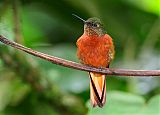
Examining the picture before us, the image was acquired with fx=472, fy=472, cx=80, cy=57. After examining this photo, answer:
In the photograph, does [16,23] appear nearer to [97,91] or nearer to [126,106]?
[126,106]

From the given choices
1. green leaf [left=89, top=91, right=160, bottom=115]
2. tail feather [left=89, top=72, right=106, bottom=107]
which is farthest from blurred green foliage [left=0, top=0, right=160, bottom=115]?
tail feather [left=89, top=72, right=106, bottom=107]

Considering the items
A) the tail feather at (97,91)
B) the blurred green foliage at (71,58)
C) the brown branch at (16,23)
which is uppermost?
the brown branch at (16,23)

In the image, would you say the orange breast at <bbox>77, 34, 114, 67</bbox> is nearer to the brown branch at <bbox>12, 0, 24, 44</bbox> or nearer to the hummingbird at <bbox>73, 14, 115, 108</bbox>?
the hummingbird at <bbox>73, 14, 115, 108</bbox>

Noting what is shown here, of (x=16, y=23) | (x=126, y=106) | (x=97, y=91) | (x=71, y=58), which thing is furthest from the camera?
(x=71, y=58)

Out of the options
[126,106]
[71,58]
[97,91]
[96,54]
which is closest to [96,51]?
[96,54]

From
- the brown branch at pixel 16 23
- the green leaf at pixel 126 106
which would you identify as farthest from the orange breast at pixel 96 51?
the brown branch at pixel 16 23

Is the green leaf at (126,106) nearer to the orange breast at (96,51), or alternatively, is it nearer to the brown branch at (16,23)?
the orange breast at (96,51)

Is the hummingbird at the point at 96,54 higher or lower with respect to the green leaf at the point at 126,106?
higher
